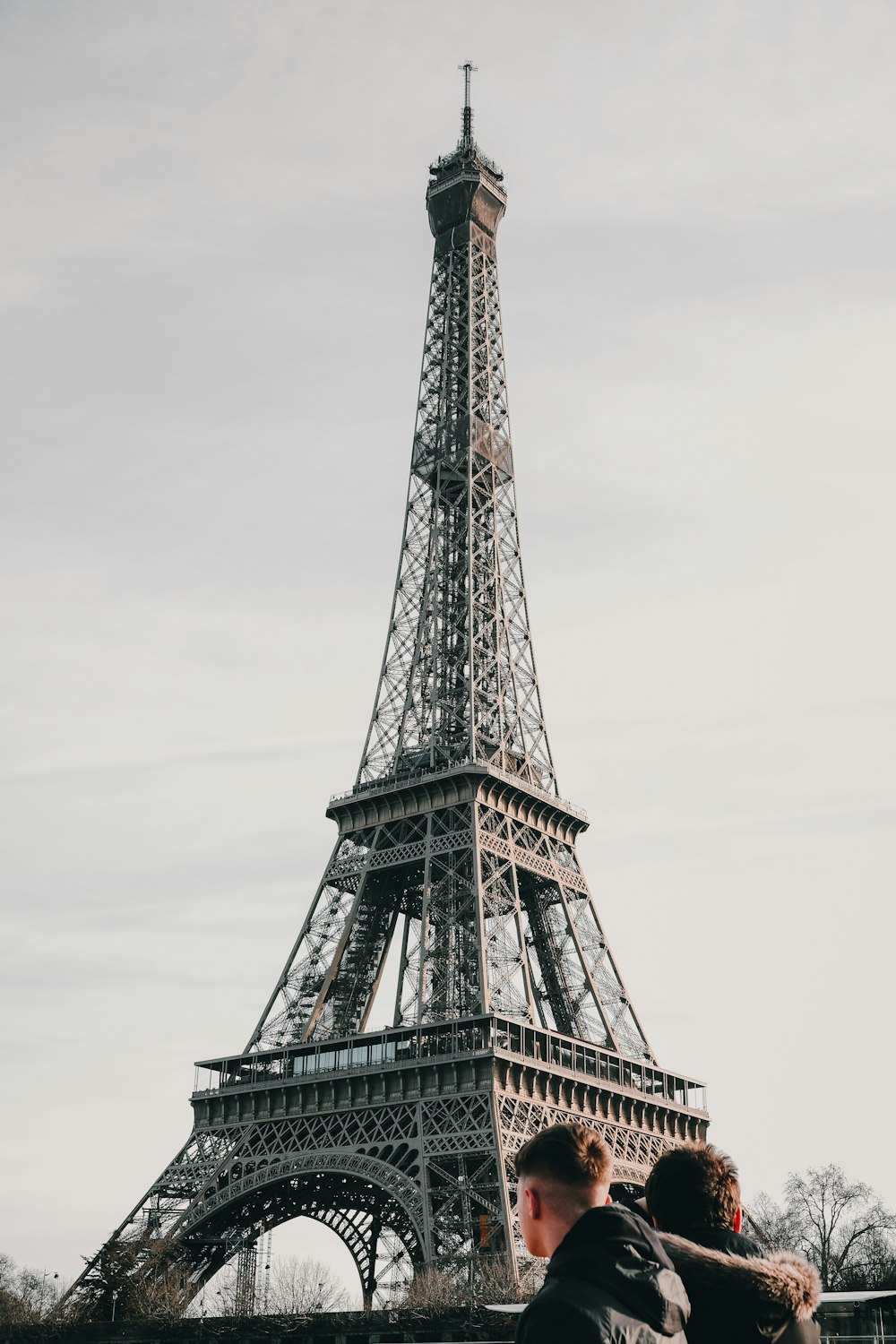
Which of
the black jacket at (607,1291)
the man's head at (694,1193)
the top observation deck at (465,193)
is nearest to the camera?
the black jacket at (607,1291)

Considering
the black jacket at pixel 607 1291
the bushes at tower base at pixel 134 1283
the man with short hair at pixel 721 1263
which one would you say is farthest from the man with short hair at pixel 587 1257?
the bushes at tower base at pixel 134 1283

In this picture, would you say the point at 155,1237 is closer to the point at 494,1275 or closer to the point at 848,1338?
the point at 494,1275

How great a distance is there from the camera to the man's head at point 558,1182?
548 cm

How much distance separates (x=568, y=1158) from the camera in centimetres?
554

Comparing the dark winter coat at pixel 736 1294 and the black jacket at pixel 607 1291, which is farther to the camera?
the dark winter coat at pixel 736 1294

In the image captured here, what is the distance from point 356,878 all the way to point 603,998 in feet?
39.8

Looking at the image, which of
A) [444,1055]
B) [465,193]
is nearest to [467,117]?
[465,193]

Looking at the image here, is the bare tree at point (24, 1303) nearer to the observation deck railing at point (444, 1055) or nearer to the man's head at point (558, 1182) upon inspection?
the observation deck railing at point (444, 1055)

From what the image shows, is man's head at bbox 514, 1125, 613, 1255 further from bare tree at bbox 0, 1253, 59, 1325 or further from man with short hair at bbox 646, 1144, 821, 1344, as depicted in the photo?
bare tree at bbox 0, 1253, 59, 1325

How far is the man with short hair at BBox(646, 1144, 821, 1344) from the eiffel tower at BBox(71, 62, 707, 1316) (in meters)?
43.0

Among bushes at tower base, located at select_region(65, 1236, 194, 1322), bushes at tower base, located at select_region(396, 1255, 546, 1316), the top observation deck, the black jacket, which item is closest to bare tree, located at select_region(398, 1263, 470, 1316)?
bushes at tower base, located at select_region(396, 1255, 546, 1316)

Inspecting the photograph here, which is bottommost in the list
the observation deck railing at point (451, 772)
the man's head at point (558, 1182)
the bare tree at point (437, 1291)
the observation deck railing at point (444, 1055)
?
the man's head at point (558, 1182)

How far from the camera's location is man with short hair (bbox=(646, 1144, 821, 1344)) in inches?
235

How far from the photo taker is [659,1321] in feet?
16.5
